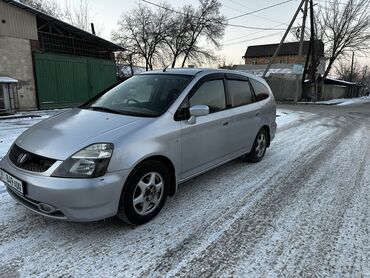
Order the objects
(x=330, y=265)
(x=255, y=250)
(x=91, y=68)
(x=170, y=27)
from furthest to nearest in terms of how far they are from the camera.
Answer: (x=170, y=27), (x=91, y=68), (x=255, y=250), (x=330, y=265)

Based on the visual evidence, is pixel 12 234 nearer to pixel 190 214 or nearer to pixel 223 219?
pixel 190 214

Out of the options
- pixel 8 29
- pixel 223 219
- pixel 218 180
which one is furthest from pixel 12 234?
pixel 8 29

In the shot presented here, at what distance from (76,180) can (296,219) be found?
8.12 feet

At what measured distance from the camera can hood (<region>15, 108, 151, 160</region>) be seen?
2857mm

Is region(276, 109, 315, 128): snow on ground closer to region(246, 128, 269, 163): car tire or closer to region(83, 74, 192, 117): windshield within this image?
region(246, 128, 269, 163): car tire

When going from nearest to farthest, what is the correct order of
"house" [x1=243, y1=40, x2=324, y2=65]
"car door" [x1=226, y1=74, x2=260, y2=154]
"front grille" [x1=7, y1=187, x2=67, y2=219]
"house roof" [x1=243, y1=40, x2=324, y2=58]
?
"front grille" [x1=7, y1=187, x2=67, y2=219]
"car door" [x1=226, y1=74, x2=260, y2=154]
"house" [x1=243, y1=40, x2=324, y2=65]
"house roof" [x1=243, y1=40, x2=324, y2=58]

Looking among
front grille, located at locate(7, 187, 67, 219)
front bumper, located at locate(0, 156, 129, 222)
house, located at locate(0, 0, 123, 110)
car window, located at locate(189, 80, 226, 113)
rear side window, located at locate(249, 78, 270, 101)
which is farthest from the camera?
house, located at locate(0, 0, 123, 110)

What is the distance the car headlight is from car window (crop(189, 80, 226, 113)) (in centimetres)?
147

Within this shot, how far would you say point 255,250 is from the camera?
2838mm

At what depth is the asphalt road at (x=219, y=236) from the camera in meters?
2.56

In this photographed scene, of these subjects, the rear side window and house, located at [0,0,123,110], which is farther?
house, located at [0,0,123,110]

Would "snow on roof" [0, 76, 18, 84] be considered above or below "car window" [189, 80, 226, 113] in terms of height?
above

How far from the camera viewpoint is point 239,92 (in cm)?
500

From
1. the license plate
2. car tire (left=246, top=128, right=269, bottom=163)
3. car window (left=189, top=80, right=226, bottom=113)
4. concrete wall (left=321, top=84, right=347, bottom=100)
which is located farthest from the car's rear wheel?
concrete wall (left=321, top=84, right=347, bottom=100)
